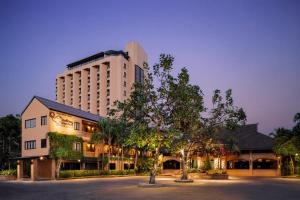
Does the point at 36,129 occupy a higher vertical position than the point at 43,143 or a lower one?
higher

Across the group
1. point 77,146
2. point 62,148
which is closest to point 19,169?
point 62,148

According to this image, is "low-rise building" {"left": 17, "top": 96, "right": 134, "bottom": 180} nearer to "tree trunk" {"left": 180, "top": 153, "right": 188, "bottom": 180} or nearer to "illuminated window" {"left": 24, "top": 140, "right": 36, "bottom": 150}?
"illuminated window" {"left": 24, "top": 140, "right": 36, "bottom": 150}

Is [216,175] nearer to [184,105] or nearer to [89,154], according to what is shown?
[184,105]

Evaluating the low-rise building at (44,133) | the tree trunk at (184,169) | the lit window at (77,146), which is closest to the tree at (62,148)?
the lit window at (77,146)

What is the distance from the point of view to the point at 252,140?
5838cm

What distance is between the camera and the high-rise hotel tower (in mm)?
107562

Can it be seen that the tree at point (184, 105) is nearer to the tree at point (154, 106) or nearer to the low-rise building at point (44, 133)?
the tree at point (154, 106)

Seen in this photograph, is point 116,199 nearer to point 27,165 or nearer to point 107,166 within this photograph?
point 27,165

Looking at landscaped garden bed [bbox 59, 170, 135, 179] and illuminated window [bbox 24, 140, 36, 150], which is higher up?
illuminated window [bbox 24, 140, 36, 150]

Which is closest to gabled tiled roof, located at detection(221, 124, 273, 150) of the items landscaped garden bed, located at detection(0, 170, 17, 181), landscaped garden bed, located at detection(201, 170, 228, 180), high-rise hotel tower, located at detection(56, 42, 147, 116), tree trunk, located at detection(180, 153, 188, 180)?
landscaped garden bed, located at detection(201, 170, 228, 180)

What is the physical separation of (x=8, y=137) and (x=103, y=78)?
51.5 meters

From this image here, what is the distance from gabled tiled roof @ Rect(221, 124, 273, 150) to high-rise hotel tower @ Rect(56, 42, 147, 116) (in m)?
48.4

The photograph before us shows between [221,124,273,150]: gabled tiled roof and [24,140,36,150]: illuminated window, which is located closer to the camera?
[24,140,36,150]: illuminated window

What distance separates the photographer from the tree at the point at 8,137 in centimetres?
6122
